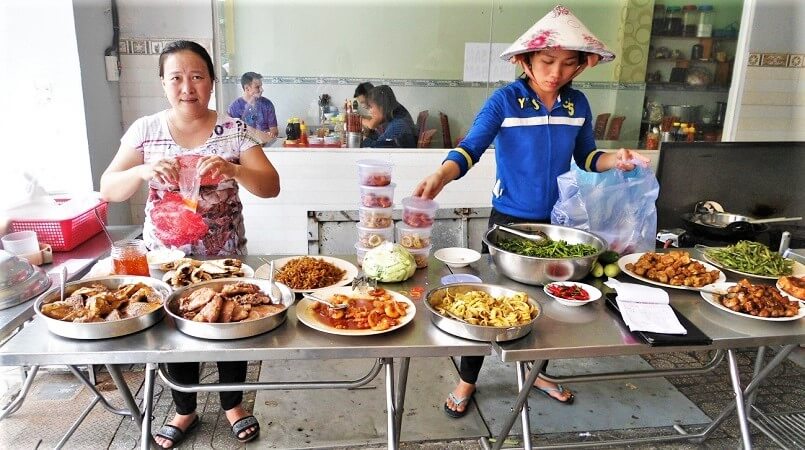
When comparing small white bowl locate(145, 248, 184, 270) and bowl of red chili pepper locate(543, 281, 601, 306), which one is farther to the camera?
small white bowl locate(145, 248, 184, 270)

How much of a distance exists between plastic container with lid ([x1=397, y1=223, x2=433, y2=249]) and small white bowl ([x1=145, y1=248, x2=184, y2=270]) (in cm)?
94

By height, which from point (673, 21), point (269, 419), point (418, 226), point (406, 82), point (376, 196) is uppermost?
point (673, 21)

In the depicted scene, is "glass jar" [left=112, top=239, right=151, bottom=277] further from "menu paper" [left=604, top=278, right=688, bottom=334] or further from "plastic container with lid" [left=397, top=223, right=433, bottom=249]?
"menu paper" [left=604, top=278, right=688, bottom=334]

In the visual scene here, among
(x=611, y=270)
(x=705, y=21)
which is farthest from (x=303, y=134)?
(x=705, y=21)

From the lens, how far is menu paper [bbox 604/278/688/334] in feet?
5.67

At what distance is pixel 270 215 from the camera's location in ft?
15.5

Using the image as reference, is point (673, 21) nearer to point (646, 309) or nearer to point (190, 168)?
point (646, 309)

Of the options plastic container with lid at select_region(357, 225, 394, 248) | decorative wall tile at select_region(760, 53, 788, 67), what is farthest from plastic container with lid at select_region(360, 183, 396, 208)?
decorative wall tile at select_region(760, 53, 788, 67)

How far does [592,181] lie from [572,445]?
1311 millimetres

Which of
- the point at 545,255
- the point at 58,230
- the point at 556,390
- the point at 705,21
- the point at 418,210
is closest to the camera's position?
the point at 545,255

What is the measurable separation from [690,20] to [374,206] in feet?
15.2

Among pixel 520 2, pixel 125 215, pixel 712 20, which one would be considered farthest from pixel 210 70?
pixel 712 20

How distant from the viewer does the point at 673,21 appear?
17.1 feet

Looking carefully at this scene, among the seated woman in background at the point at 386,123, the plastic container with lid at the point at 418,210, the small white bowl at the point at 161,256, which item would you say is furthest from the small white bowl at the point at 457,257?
the seated woman in background at the point at 386,123
